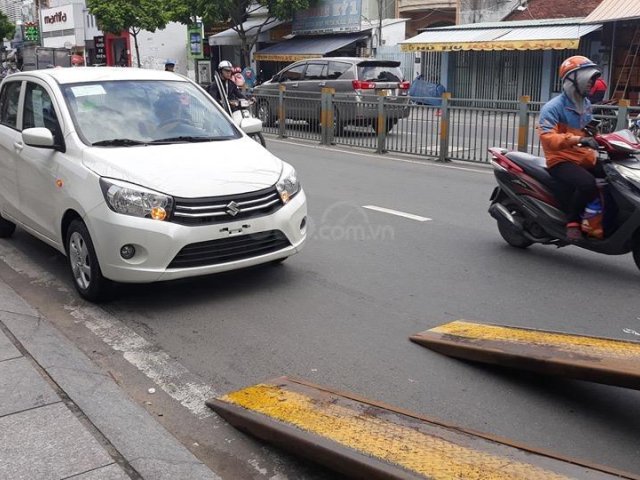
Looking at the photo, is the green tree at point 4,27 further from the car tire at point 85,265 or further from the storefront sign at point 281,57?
the car tire at point 85,265

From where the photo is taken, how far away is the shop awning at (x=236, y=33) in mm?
38400

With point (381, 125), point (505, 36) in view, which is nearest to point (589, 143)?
point (381, 125)

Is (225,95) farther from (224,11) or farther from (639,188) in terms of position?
(224,11)

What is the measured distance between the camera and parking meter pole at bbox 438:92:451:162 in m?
13.7

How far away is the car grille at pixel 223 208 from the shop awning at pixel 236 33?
3393cm

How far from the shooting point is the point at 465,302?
588 centimetres

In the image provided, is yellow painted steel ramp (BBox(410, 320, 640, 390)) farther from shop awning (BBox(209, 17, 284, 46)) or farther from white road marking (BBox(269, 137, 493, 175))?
shop awning (BBox(209, 17, 284, 46))

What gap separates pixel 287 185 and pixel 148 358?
1945 millimetres

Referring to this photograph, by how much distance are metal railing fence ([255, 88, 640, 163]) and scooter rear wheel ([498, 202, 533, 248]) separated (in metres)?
4.66

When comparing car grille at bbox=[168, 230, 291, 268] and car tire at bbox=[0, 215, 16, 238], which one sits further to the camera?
car tire at bbox=[0, 215, 16, 238]

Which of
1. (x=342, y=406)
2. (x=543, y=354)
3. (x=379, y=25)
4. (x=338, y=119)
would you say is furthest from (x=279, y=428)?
(x=379, y=25)

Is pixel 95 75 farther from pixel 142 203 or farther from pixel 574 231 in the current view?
pixel 574 231

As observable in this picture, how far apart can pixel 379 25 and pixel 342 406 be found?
29.5 meters

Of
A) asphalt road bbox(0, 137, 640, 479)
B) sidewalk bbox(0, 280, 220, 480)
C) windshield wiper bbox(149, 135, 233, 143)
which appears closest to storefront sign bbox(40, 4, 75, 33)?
asphalt road bbox(0, 137, 640, 479)
